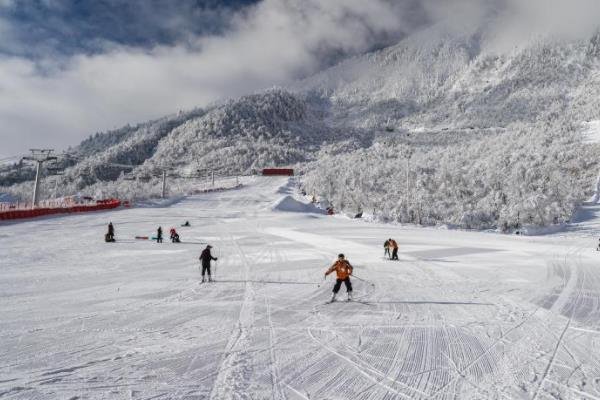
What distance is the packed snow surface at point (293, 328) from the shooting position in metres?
5.64

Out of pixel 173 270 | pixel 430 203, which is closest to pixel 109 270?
pixel 173 270

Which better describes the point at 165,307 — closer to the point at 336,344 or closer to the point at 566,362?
the point at 336,344

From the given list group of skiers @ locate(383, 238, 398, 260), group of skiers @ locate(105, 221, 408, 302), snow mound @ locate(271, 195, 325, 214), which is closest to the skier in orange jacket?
group of skiers @ locate(105, 221, 408, 302)

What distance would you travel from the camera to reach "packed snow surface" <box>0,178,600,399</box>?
5.64 m

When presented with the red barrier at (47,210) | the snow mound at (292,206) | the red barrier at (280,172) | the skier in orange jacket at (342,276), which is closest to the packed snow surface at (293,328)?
the skier in orange jacket at (342,276)

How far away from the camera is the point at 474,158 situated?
265ft

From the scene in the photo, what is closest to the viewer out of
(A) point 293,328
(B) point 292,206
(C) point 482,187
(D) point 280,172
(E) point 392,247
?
(A) point 293,328

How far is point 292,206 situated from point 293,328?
49326 millimetres

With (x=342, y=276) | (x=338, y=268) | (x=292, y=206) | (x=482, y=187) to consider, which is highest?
(x=482, y=187)

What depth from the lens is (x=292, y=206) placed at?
57562mm

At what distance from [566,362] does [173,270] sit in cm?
1340

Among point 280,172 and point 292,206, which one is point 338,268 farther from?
point 280,172

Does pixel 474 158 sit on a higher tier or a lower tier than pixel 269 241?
higher

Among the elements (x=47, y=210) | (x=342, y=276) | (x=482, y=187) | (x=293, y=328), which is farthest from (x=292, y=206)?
(x=293, y=328)
